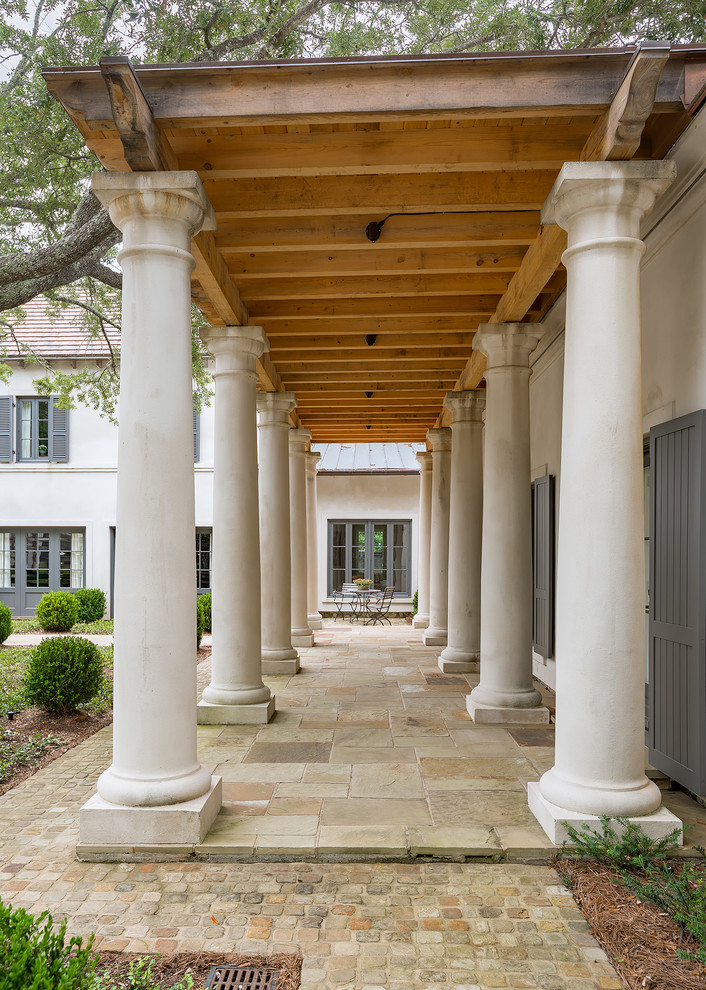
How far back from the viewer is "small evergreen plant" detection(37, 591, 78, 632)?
15.3 meters

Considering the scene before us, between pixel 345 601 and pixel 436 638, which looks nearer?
pixel 436 638

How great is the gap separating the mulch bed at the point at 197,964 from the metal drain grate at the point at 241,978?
2 cm

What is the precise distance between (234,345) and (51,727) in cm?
425

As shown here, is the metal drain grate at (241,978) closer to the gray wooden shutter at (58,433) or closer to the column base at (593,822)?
the column base at (593,822)

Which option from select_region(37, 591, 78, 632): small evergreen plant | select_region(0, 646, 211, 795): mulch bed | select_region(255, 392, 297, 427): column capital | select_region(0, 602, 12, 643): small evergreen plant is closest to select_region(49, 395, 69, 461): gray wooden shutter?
select_region(37, 591, 78, 632): small evergreen plant

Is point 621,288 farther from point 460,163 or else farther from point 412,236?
point 412,236

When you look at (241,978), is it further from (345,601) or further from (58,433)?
(58,433)

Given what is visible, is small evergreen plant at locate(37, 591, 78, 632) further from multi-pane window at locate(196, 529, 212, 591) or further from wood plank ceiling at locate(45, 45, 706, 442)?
wood plank ceiling at locate(45, 45, 706, 442)

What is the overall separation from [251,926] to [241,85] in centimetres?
426

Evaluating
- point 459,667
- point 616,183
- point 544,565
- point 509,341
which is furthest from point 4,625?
point 616,183

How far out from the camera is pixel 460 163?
441cm

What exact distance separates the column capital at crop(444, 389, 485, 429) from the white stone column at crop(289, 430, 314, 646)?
3.55 meters

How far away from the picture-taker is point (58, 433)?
18.4 meters

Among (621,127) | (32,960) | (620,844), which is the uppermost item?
(621,127)
